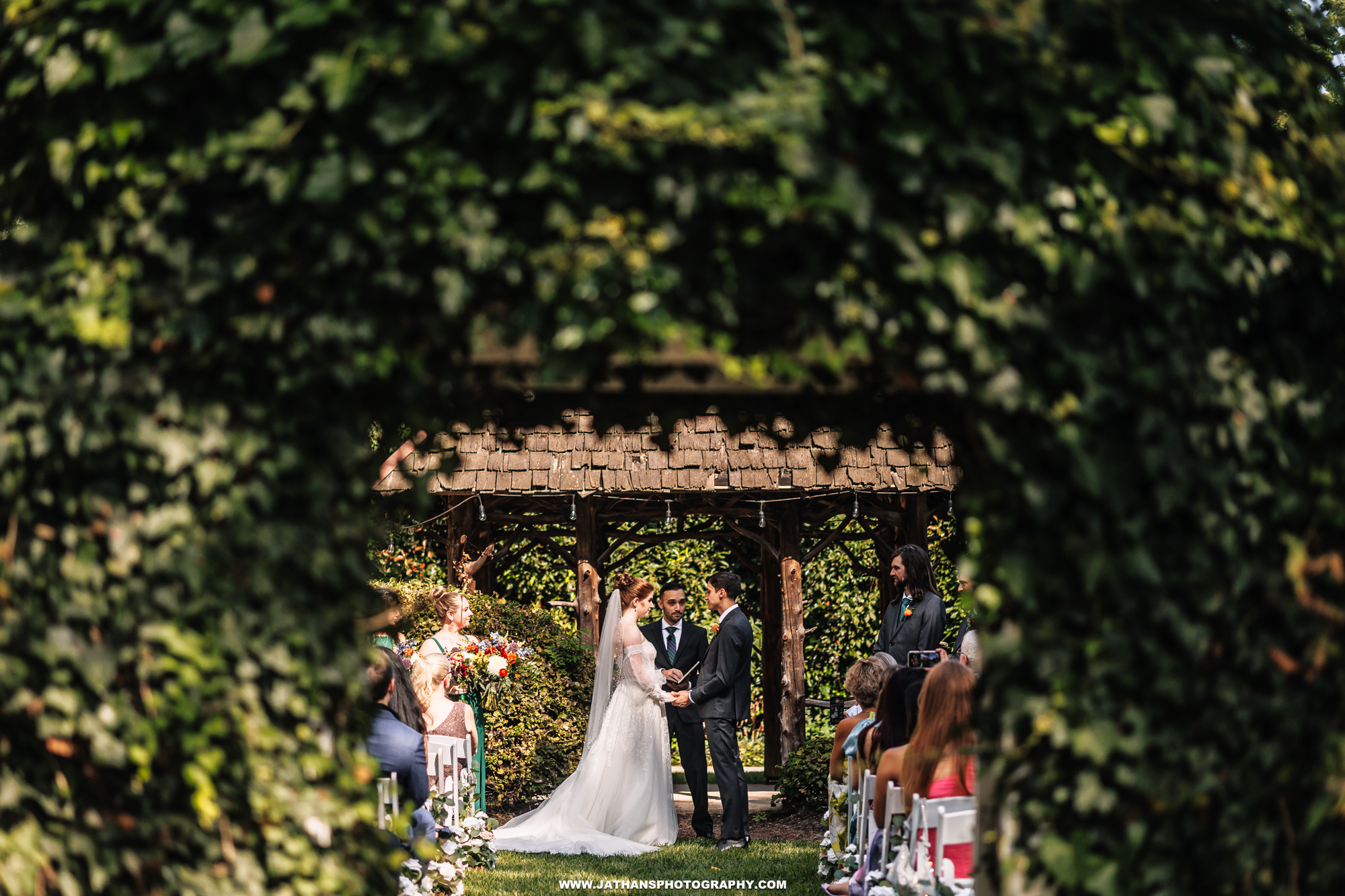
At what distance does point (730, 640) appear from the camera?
9.73 meters

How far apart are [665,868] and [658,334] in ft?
23.0

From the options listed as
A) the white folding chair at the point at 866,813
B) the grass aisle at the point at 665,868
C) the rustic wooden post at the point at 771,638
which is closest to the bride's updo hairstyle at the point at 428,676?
the grass aisle at the point at 665,868

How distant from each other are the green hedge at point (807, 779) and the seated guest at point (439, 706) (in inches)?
137

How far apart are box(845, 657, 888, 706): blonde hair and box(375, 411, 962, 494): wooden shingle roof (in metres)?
4.25

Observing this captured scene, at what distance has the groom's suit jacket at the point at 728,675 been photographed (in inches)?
384

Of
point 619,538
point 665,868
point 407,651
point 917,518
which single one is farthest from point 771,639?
point 665,868

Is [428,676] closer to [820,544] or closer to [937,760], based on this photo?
[937,760]

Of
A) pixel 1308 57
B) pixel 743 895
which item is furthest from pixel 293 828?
pixel 743 895

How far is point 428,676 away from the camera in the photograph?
7.96m

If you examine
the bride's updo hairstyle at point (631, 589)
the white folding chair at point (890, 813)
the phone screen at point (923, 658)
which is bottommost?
the bride's updo hairstyle at point (631, 589)

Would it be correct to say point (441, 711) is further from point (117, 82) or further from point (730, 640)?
point (117, 82)

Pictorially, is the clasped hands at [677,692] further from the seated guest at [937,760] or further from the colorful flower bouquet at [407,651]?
the seated guest at [937,760]

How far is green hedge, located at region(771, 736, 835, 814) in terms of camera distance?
35.7ft

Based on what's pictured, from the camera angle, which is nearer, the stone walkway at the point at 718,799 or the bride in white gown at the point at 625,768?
the bride in white gown at the point at 625,768
